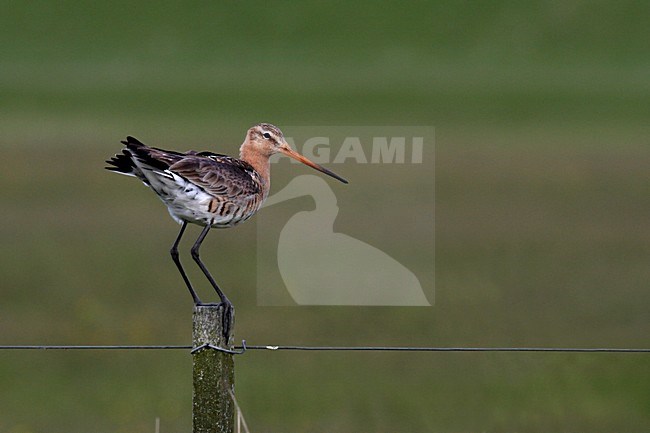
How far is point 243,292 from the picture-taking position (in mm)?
20484

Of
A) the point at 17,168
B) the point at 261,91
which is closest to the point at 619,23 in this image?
the point at 261,91

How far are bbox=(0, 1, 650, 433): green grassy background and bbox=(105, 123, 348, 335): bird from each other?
4711 mm

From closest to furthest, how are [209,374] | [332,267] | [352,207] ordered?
[209,374] < [332,267] < [352,207]

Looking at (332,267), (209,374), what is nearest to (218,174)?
(209,374)

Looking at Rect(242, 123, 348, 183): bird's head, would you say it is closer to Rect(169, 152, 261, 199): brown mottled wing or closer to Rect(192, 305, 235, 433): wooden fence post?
Rect(169, 152, 261, 199): brown mottled wing

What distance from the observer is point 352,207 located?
28.8 m

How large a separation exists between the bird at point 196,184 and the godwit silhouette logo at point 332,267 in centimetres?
1225

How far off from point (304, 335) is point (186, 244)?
5115mm

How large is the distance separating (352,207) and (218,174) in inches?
807

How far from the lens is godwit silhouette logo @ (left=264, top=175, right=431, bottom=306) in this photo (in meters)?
21.7

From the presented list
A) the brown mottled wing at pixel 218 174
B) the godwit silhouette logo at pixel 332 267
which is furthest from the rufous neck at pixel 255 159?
the godwit silhouette logo at pixel 332 267

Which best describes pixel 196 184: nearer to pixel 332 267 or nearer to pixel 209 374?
pixel 209 374

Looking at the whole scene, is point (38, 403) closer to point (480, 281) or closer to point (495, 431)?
point (495, 431)

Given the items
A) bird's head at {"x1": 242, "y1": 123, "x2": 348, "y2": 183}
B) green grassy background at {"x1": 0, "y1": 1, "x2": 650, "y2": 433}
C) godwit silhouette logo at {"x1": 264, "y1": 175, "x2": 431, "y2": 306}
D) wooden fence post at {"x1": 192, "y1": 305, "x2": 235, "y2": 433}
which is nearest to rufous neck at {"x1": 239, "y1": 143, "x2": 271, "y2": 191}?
bird's head at {"x1": 242, "y1": 123, "x2": 348, "y2": 183}
